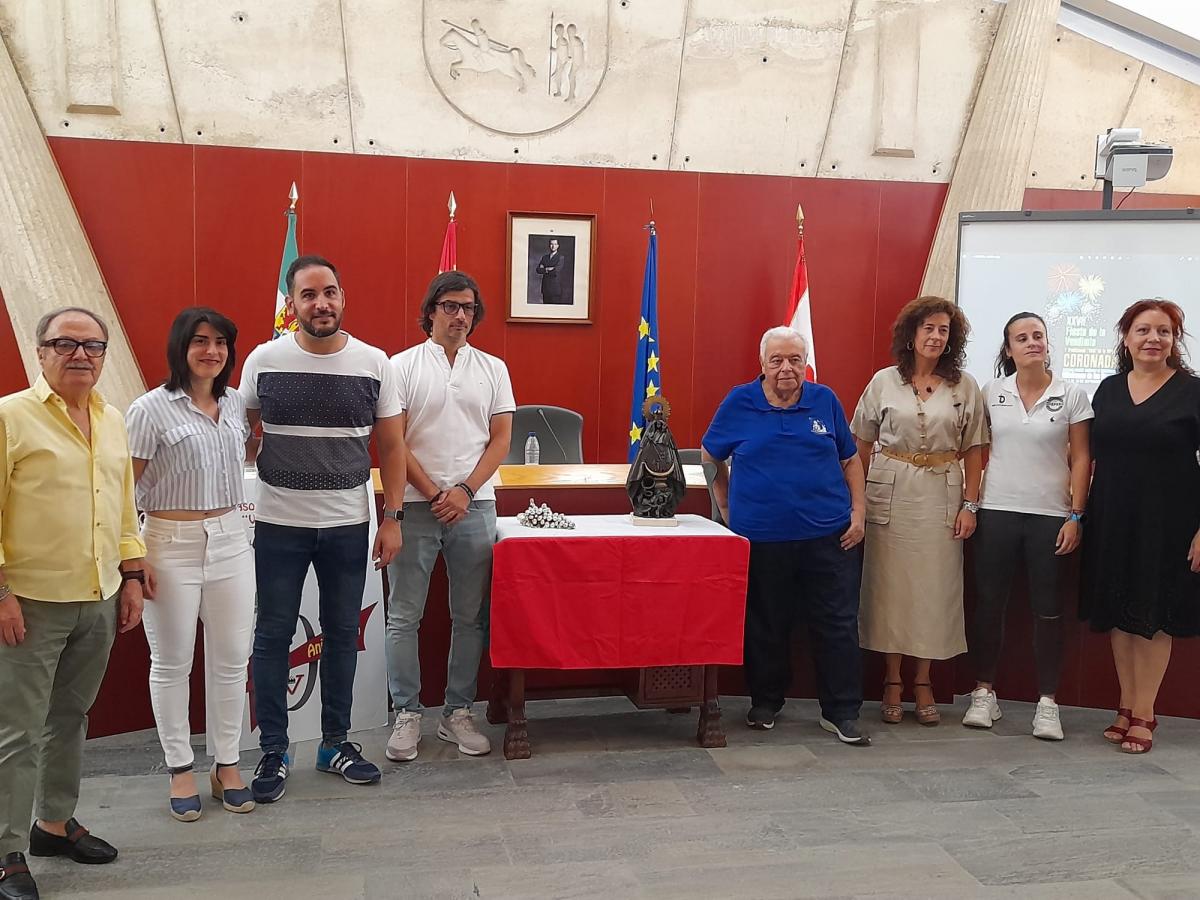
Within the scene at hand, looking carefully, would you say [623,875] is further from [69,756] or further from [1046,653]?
[1046,653]

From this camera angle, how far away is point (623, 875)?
2410 millimetres

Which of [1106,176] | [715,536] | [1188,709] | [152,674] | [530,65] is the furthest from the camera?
[530,65]

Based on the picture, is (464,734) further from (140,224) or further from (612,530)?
(140,224)

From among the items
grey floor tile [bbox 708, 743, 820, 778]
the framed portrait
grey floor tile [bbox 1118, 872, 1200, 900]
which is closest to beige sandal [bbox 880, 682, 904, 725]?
grey floor tile [bbox 708, 743, 820, 778]

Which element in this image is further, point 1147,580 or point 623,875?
point 1147,580

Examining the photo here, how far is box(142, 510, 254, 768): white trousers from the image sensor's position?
2520 mm

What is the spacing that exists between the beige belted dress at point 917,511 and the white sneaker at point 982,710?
0.63 feet

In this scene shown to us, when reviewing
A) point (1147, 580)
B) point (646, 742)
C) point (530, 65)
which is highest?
point (530, 65)

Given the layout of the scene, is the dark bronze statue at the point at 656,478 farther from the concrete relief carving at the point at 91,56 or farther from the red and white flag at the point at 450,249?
the concrete relief carving at the point at 91,56

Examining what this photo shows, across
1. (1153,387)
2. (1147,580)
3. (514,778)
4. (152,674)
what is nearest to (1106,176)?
(1153,387)

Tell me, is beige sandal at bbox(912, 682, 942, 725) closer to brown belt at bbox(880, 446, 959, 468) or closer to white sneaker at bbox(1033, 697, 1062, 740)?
white sneaker at bbox(1033, 697, 1062, 740)

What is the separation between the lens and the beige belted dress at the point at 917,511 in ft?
11.4

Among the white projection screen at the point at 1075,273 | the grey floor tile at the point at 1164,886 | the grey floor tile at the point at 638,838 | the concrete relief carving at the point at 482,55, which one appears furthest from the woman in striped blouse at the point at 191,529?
the white projection screen at the point at 1075,273

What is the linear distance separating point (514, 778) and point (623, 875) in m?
0.68
